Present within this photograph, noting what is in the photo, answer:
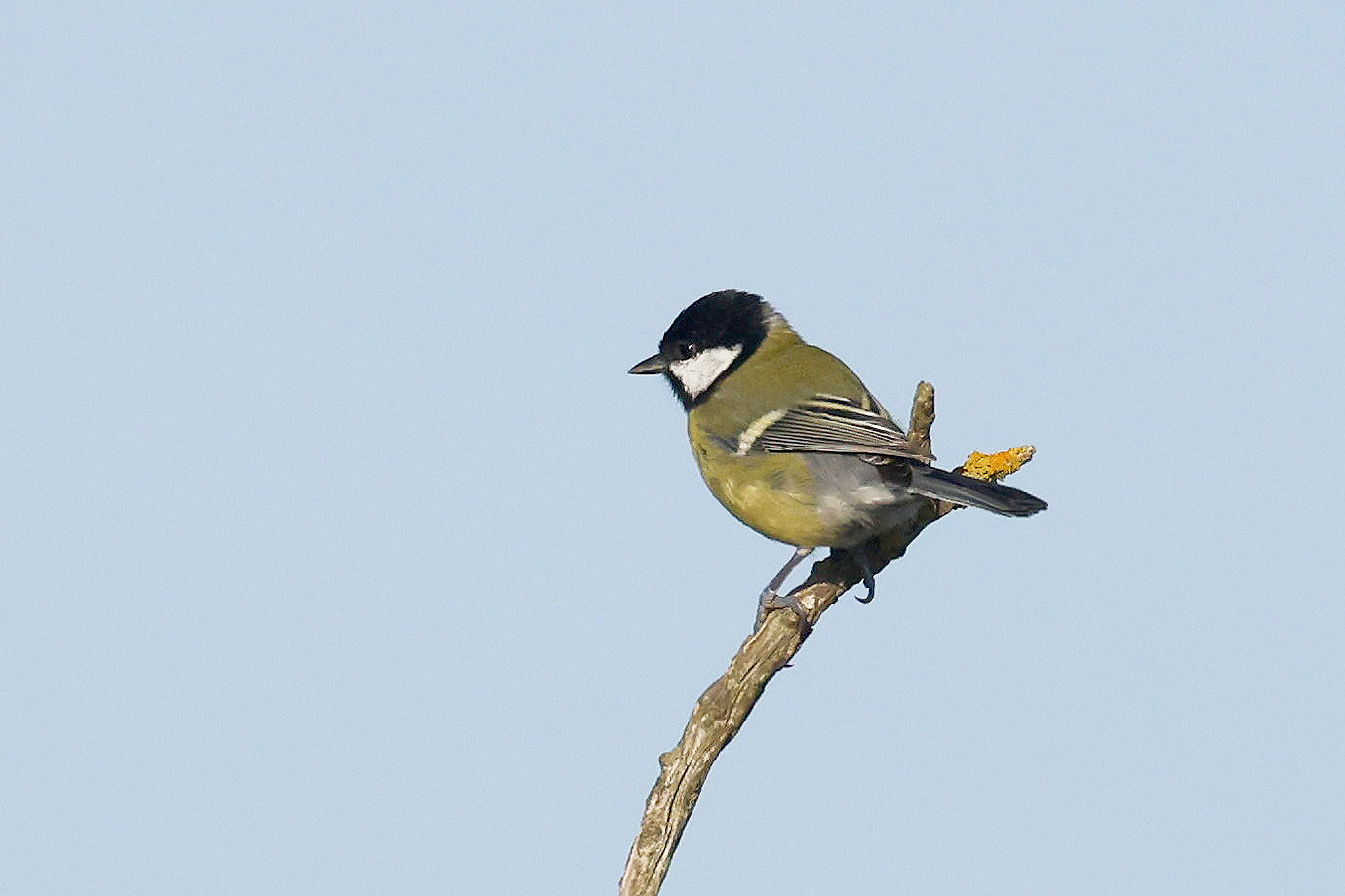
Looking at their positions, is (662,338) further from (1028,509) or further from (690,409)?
(1028,509)

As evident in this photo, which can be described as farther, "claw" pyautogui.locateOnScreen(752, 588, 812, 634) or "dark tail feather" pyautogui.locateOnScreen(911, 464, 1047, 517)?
"claw" pyautogui.locateOnScreen(752, 588, 812, 634)

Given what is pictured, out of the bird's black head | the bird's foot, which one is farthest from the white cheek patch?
the bird's foot

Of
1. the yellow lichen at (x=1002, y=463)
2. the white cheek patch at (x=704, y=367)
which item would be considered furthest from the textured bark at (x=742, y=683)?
the white cheek patch at (x=704, y=367)

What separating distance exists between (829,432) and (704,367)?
1.07m

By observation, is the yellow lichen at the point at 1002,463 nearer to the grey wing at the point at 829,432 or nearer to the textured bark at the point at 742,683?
the textured bark at the point at 742,683

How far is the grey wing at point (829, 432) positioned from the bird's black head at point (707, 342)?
608 mm

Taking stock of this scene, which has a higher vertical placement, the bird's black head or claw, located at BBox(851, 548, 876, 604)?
the bird's black head

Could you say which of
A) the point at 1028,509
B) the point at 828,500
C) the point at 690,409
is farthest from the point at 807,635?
the point at 690,409

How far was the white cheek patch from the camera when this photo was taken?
693cm

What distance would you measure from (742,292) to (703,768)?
2.70 m

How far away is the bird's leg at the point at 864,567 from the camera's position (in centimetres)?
621

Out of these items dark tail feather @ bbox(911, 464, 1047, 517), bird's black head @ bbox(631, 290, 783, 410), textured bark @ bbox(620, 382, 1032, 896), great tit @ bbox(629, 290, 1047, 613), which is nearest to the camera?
textured bark @ bbox(620, 382, 1032, 896)

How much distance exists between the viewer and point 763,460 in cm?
627

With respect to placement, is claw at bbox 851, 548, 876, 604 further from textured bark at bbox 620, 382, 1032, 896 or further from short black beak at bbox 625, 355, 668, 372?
short black beak at bbox 625, 355, 668, 372
